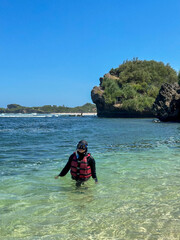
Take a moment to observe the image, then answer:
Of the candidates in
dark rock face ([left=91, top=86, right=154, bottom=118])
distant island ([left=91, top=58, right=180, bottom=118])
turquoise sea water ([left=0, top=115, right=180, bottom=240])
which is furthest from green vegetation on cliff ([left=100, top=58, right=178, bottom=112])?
turquoise sea water ([left=0, top=115, right=180, bottom=240])

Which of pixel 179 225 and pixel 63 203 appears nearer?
pixel 179 225

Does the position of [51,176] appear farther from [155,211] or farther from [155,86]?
[155,86]

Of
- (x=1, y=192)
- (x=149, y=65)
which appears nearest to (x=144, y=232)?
(x=1, y=192)

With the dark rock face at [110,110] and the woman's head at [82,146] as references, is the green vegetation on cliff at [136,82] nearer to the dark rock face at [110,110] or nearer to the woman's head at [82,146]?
the dark rock face at [110,110]

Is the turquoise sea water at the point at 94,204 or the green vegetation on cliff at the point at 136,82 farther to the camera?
the green vegetation on cliff at the point at 136,82

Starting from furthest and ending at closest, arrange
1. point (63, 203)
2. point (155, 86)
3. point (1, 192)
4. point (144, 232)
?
point (155, 86) → point (1, 192) → point (63, 203) → point (144, 232)

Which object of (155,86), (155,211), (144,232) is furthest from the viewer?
(155,86)

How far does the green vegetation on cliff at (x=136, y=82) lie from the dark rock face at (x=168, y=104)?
27.7m

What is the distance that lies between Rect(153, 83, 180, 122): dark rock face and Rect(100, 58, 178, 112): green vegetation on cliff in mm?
27699

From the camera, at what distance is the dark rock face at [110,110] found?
87175mm

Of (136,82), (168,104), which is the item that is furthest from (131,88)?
(168,104)

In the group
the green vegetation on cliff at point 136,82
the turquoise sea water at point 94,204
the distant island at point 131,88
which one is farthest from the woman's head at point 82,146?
the green vegetation on cliff at point 136,82

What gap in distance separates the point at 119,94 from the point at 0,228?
8689cm

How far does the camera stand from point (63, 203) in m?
6.24
